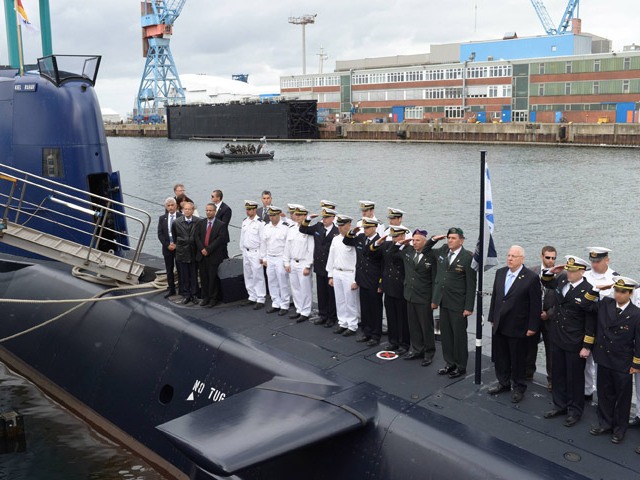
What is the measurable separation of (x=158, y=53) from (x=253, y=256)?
5025 inches

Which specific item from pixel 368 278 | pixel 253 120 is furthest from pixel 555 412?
pixel 253 120

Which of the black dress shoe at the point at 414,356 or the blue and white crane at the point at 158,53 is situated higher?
the blue and white crane at the point at 158,53

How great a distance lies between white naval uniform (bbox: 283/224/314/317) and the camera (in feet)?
34.6

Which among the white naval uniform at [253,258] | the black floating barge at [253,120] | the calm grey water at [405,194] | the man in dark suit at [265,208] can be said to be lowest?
the calm grey water at [405,194]

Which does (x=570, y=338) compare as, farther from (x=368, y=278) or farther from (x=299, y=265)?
(x=299, y=265)

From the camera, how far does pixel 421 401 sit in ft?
25.0

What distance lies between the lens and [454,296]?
8.08 meters

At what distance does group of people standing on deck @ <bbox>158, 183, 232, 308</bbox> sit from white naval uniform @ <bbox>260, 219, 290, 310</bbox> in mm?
681

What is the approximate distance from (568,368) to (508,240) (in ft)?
73.0

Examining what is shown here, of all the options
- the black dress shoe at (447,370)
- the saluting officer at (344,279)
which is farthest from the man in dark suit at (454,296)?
the saluting officer at (344,279)

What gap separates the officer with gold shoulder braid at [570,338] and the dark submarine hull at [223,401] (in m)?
1.12

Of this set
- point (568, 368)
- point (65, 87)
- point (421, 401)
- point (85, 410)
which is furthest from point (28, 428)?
point (568, 368)

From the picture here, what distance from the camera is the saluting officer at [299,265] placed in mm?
10531

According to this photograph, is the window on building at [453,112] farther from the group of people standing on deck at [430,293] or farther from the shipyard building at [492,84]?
the group of people standing on deck at [430,293]
